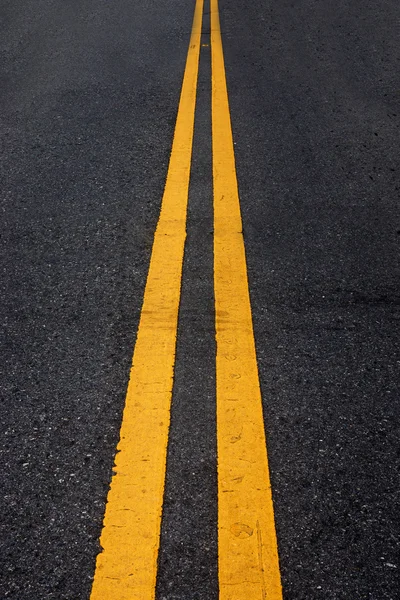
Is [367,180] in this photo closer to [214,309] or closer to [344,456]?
[214,309]

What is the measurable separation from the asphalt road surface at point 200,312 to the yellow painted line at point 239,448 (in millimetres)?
33

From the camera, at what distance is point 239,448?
242 centimetres

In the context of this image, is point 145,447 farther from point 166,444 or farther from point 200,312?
point 200,312

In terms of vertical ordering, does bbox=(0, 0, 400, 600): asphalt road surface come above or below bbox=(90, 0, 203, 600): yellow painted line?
below

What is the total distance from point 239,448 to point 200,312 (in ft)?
2.82

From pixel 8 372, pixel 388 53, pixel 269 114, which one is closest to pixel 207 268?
pixel 8 372

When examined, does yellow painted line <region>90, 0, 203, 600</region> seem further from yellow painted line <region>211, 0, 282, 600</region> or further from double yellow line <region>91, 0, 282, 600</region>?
yellow painted line <region>211, 0, 282, 600</region>

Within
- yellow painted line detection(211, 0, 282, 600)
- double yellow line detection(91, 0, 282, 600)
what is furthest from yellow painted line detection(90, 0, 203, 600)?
yellow painted line detection(211, 0, 282, 600)

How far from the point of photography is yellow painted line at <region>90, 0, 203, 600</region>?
2.00 meters

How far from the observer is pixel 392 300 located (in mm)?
3346

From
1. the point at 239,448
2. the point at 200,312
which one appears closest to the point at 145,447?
the point at 239,448

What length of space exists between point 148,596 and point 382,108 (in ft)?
16.2

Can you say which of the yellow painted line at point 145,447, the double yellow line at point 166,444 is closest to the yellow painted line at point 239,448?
the double yellow line at point 166,444

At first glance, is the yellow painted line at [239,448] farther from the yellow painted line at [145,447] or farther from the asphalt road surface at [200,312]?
the yellow painted line at [145,447]
